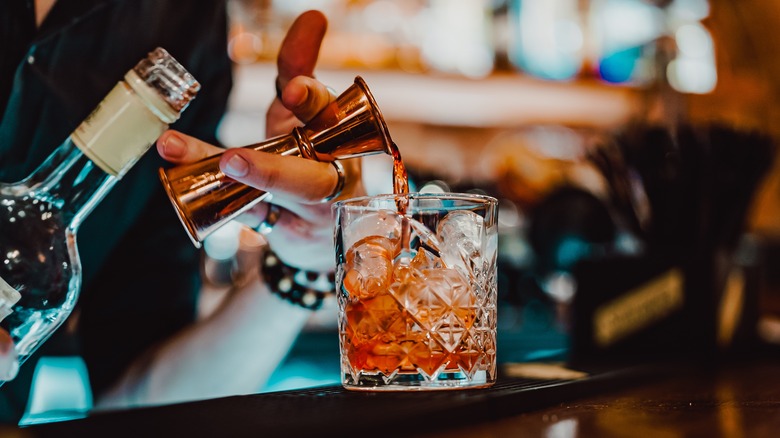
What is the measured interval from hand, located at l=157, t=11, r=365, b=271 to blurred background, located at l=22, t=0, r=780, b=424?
0.55 metres

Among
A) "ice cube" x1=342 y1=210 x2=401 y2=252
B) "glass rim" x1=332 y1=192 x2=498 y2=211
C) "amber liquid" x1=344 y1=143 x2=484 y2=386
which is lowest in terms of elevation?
"amber liquid" x1=344 y1=143 x2=484 y2=386

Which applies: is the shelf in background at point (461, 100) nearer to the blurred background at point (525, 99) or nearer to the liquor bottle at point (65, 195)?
the blurred background at point (525, 99)

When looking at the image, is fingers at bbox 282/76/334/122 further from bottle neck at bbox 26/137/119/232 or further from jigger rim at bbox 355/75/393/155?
bottle neck at bbox 26/137/119/232

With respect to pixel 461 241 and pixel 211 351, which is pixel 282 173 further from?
pixel 211 351

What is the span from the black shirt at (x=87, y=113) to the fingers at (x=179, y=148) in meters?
0.36

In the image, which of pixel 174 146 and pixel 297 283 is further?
pixel 297 283

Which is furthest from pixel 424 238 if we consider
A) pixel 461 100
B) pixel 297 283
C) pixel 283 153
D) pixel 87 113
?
pixel 461 100

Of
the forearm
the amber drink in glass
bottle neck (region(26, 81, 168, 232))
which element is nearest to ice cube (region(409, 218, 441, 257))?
the amber drink in glass

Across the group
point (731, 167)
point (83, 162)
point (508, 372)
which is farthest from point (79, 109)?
point (731, 167)

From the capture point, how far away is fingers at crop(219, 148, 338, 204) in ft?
1.93

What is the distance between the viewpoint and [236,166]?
0.58 meters

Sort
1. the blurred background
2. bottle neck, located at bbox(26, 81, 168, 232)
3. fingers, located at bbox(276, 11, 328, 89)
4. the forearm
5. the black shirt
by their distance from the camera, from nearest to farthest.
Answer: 1. bottle neck, located at bbox(26, 81, 168, 232)
2. fingers, located at bbox(276, 11, 328, 89)
3. the black shirt
4. the forearm
5. the blurred background

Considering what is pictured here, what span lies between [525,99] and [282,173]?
8.34 feet

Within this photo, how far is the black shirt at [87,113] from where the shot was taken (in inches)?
34.8
